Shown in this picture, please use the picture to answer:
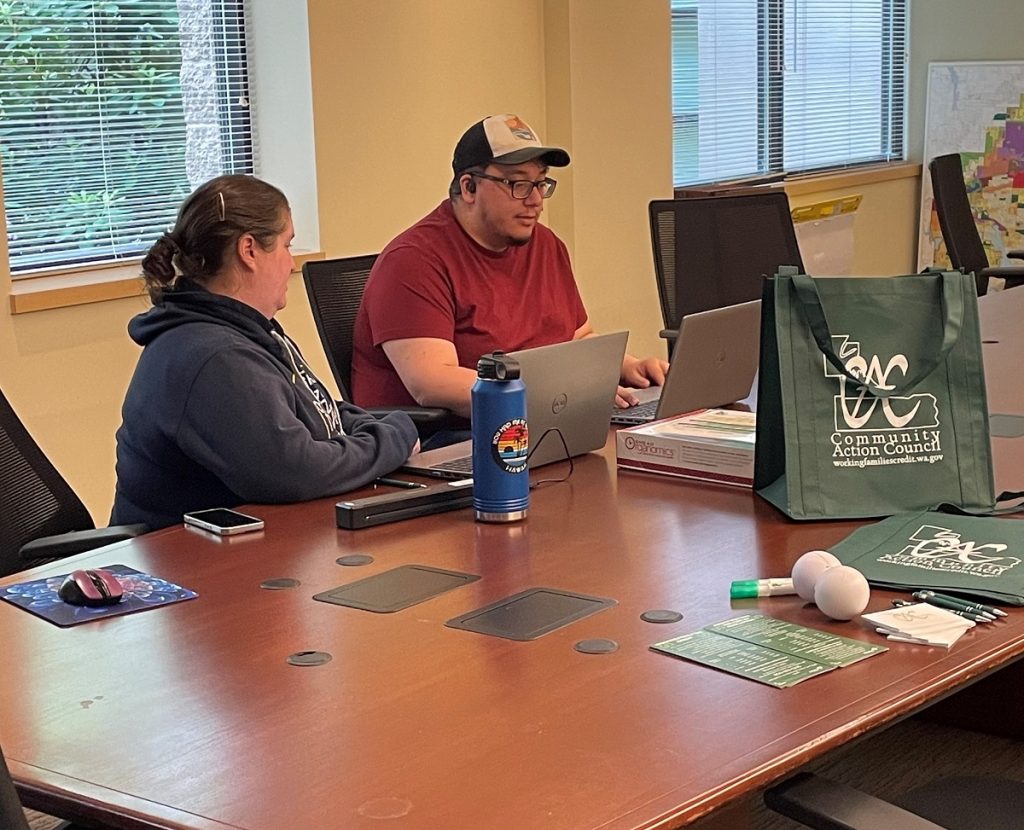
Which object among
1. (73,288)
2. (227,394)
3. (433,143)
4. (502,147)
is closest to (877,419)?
(227,394)

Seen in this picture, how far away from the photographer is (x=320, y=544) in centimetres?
195

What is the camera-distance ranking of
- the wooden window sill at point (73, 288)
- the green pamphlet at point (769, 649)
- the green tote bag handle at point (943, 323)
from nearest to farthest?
the green pamphlet at point (769, 649) < the green tote bag handle at point (943, 323) < the wooden window sill at point (73, 288)

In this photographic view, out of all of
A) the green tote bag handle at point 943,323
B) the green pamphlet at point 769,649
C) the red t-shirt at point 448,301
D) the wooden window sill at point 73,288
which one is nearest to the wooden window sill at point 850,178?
the wooden window sill at point 73,288

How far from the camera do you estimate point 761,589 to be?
1.66 metres

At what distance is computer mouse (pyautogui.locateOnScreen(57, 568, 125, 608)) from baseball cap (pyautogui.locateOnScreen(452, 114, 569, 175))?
1495mm

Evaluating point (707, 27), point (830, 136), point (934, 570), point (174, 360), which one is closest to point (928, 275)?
point (934, 570)

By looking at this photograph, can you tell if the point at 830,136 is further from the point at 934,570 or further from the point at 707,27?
the point at 934,570

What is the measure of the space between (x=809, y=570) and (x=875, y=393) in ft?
1.34

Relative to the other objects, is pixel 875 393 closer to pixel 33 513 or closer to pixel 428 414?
pixel 428 414

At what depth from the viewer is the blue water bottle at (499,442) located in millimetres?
1969

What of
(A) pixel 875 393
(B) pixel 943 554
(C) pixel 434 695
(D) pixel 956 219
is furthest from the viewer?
(D) pixel 956 219

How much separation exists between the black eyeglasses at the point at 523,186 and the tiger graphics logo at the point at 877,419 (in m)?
1.13

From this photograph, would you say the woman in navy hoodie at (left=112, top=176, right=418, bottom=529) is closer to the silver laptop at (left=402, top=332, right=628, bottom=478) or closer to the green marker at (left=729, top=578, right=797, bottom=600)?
the silver laptop at (left=402, top=332, right=628, bottom=478)

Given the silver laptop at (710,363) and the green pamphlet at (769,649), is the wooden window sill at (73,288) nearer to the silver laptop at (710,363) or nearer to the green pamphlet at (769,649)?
the silver laptop at (710,363)
